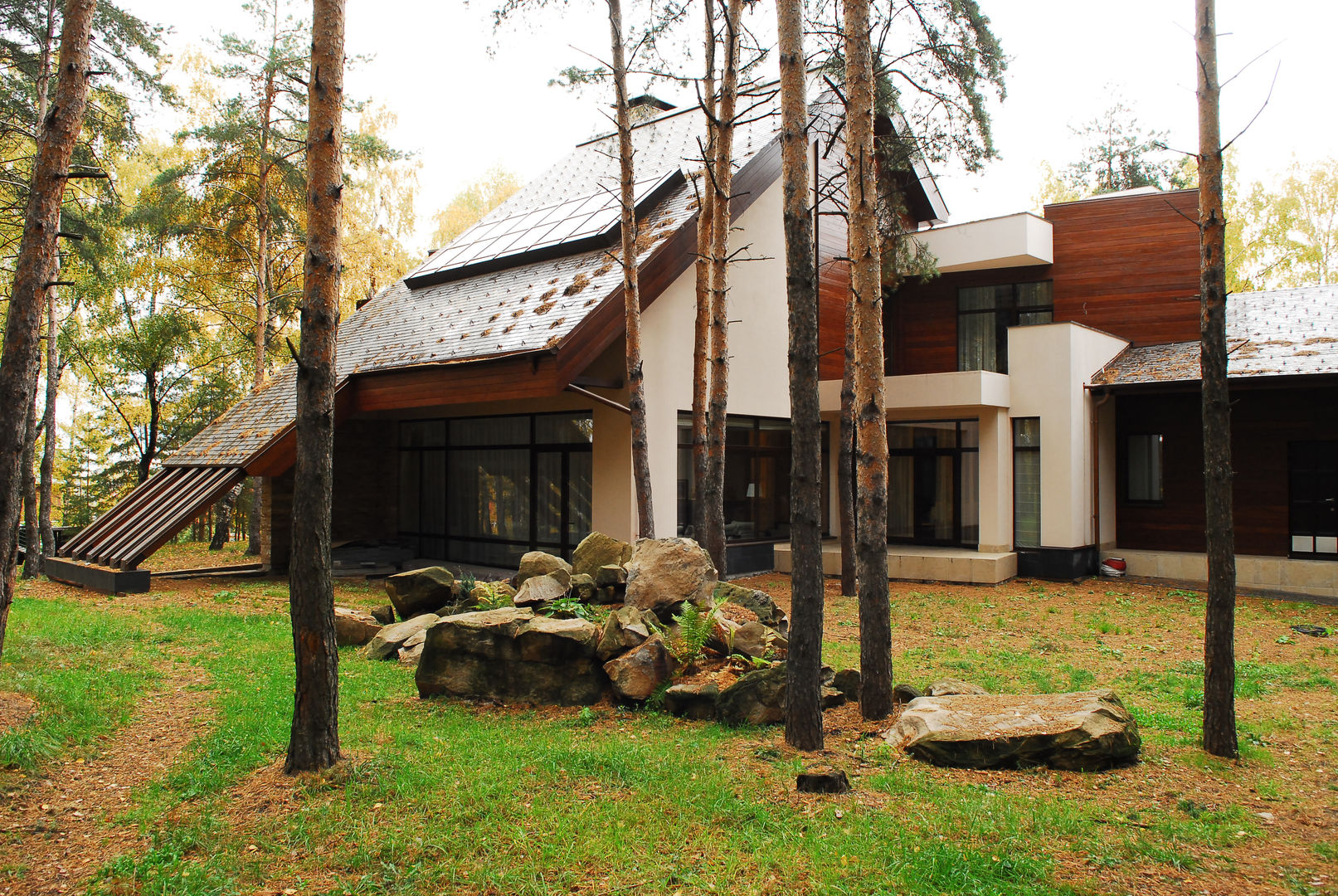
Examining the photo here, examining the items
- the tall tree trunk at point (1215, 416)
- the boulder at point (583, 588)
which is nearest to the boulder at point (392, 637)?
the boulder at point (583, 588)

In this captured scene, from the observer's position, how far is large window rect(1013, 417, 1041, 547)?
1442 cm

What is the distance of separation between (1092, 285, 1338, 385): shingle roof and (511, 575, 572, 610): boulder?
1038 cm

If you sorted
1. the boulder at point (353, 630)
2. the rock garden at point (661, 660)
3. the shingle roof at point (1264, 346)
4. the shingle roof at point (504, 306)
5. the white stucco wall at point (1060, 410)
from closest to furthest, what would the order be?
the rock garden at point (661, 660)
the boulder at point (353, 630)
the shingle roof at point (504, 306)
the shingle roof at point (1264, 346)
the white stucco wall at point (1060, 410)

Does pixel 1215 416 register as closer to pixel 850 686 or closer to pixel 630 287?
pixel 850 686

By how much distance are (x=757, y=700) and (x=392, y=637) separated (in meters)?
3.93

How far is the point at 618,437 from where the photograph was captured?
1212cm

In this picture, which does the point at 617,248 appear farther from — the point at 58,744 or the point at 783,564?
the point at 58,744

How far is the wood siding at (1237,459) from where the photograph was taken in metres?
13.6

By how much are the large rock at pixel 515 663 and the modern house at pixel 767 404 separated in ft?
15.5

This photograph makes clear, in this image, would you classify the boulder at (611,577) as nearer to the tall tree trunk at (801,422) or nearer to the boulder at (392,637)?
the boulder at (392,637)

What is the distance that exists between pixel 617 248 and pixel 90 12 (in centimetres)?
808

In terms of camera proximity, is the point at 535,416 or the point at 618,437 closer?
the point at 618,437

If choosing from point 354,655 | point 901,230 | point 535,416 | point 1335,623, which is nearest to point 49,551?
point 535,416

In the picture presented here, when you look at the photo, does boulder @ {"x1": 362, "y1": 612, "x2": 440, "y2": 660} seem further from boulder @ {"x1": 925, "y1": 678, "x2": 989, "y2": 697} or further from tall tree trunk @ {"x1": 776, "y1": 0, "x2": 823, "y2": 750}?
boulder @ {"x1": 925, "y1": 678, "x2": 989, "y2": 697}
